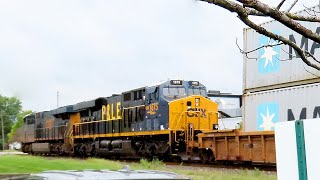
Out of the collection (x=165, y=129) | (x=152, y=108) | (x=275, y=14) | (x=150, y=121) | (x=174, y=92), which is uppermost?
(x=174, y=92)

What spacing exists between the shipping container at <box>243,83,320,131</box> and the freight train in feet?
3.45

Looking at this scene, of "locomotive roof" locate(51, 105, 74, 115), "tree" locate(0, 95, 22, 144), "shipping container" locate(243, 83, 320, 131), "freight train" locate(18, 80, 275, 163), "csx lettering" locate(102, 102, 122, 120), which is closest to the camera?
"shipping container" locate(243, 83, 320, 131)

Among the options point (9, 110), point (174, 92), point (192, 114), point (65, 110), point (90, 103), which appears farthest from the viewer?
point (9, 110)

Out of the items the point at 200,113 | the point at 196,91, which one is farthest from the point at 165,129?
the point at 196,91

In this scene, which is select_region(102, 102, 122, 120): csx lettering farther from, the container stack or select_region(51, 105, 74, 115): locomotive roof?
the container stack

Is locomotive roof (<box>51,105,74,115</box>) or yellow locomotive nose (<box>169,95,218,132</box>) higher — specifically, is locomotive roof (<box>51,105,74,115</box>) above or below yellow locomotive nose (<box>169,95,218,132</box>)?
above

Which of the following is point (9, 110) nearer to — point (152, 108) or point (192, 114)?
point (152, 108)

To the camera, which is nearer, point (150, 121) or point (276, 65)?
point (276, 65)

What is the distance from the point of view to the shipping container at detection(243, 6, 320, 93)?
59.2ft

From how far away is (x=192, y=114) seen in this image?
2425cm

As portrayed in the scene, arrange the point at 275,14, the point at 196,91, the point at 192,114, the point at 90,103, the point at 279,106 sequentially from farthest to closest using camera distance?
the point at 90,103 → the point at 196,91 → the point at 192,114 → the point at 279,106 → the point at 275,14

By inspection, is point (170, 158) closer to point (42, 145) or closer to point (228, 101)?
point (42, 145)

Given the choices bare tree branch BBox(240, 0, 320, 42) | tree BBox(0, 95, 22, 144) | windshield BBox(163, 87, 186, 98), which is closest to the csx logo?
windshield BBox(163, 87, 186, 98)

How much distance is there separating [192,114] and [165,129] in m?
1.37
